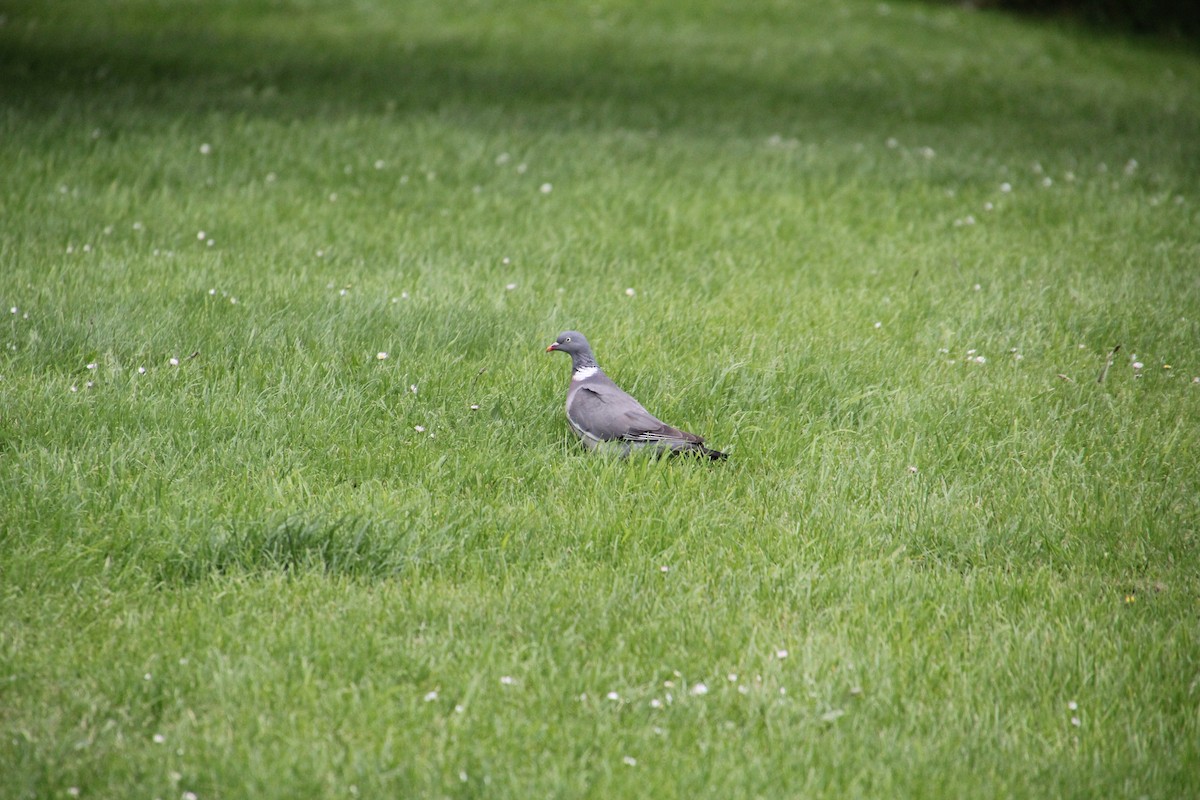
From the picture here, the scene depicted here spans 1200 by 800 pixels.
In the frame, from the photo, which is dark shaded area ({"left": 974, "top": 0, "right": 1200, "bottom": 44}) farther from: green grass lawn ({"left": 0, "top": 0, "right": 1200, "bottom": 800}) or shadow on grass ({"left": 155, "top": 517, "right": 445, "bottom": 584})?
shadow on grass ({"left": 155, "top": 517, "right": 445, "bottom": 584})

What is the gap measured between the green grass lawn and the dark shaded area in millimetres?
10474

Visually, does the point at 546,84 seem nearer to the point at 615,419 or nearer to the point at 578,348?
the point at 578,348

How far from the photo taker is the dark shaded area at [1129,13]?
18766mm

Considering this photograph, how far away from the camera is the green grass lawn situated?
10.1 feet

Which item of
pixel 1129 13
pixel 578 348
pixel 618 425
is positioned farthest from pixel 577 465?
pixel 1129 13

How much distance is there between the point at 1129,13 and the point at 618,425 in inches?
735

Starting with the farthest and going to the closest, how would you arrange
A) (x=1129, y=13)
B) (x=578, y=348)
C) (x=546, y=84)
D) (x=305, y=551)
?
(x=1129, y=13), (x=546, y=84), (x=578, y=348), (x=305, y=551)

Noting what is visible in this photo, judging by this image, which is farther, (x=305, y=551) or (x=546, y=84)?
(x=546, y=84)

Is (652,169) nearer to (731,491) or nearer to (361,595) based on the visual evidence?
Result: (731,491)

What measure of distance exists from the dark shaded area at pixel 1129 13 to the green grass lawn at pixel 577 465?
1047 cm

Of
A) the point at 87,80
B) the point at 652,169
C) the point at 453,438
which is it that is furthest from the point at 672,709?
the point at 87,80

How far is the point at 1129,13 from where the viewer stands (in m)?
19.0

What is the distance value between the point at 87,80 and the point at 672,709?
10.1 metres

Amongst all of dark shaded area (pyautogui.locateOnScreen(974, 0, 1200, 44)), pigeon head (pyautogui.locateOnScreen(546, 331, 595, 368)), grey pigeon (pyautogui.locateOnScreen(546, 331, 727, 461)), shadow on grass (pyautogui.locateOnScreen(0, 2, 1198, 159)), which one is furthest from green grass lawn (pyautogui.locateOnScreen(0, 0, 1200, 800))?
dark shaded area (pyautogui.locateOnScreen(974, 0, 1200, 44))
